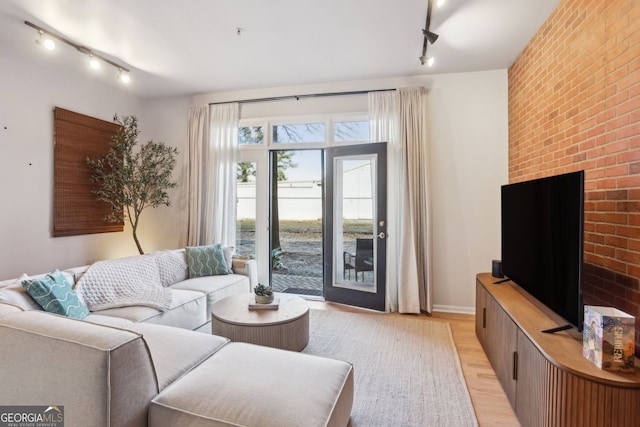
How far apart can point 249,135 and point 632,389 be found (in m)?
4.36

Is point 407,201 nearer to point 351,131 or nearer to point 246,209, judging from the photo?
point 351,131

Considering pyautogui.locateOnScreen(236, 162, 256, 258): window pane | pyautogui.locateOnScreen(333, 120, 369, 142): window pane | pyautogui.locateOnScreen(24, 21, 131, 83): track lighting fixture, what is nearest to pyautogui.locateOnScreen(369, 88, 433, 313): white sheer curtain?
pyautogui.locateOnScreen(333, 120, 369, 142): window pane

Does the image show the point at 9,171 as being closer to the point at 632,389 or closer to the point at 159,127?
the point at 159,127

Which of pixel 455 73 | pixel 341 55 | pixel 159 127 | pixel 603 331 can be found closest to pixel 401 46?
pixel 341 55

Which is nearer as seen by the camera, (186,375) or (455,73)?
(186,375)

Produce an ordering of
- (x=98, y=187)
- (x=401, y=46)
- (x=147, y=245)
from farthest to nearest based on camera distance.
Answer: (x=147, y=245) → (x=98, y=187) → (x=401, y=46)

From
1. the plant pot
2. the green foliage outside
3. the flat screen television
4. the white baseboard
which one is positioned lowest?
the white baseboard

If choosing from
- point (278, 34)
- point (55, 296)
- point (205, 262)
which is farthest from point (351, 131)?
point (55, 296)

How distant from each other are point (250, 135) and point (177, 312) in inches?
105

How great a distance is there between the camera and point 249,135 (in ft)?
14.7

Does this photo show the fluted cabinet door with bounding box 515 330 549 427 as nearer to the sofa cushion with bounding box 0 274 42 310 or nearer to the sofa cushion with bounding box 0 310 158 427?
the sofa cushion with bounding box 0 310 158 427

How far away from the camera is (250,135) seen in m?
4.48

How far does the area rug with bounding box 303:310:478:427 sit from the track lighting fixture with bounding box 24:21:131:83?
3544 mm

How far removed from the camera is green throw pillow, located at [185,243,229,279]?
3.65 m
